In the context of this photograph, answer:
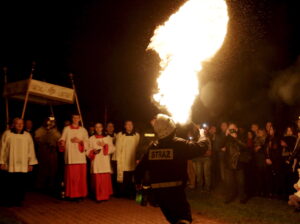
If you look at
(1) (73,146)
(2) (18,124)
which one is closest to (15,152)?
(2) (18,124)

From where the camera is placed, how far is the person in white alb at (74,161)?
877 cm

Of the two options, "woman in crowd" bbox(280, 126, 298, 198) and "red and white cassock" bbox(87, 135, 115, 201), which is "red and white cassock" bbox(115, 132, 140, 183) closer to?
"red and white cassock" bbox(87, 135, 115, 201)

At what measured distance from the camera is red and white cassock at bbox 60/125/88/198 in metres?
8.77

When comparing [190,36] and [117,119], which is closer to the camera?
[190,36]

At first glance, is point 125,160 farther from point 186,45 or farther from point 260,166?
point 186,45

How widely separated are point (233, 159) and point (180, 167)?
15.5ft

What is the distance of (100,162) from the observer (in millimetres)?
9117

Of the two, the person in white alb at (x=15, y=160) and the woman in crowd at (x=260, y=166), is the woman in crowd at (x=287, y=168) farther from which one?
the person in white alb at (x=15, y=160)

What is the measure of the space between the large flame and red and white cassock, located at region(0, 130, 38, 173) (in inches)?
157

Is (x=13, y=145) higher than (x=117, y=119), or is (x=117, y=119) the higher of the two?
(x=117, y=119)

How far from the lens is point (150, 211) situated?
7.66 meters

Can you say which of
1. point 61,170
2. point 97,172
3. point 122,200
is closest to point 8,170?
point 61,170

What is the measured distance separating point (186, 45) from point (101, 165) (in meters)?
4.23

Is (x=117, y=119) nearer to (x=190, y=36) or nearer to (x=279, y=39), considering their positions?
(x=279, y=39)
